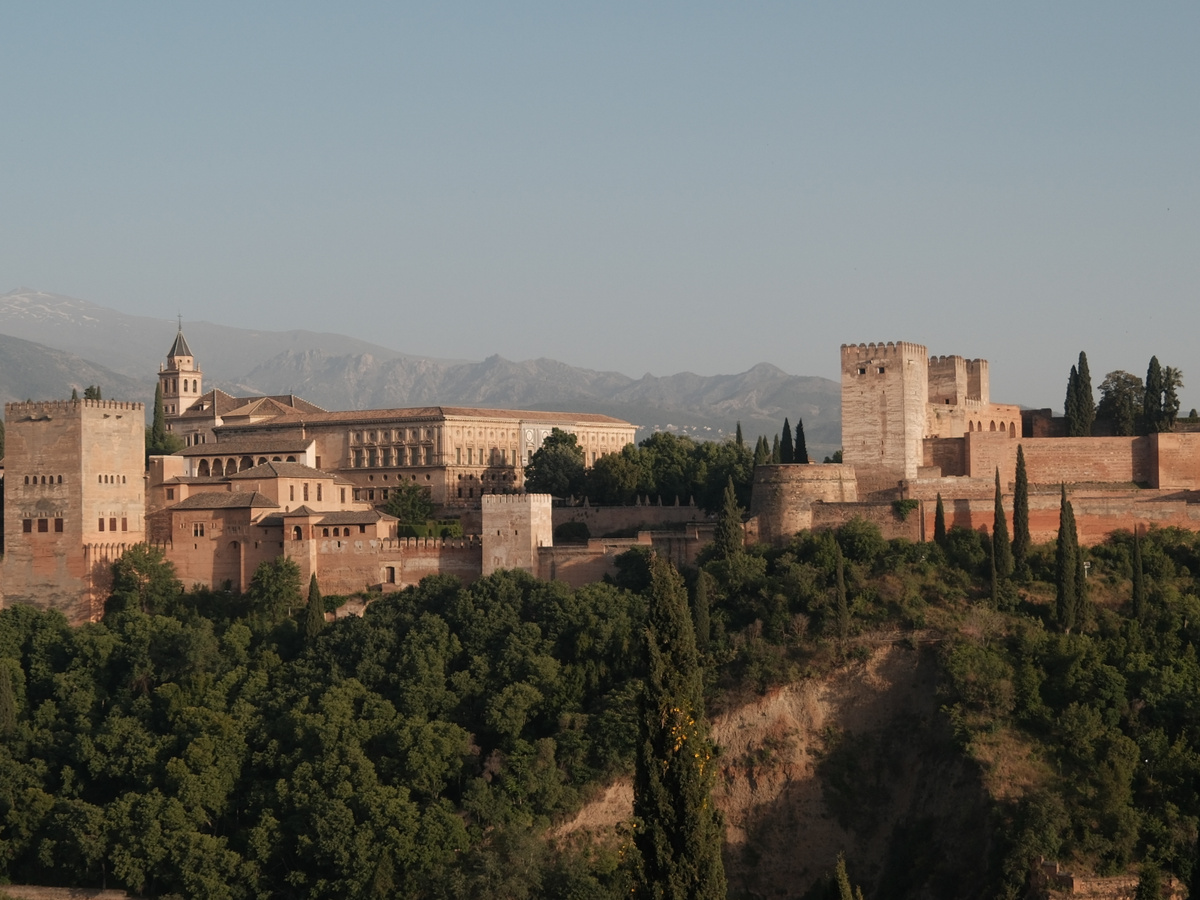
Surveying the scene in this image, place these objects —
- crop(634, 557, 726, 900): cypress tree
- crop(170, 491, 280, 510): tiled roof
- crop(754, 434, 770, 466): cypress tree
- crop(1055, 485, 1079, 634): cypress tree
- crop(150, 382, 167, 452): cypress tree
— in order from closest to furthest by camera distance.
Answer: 1. crop(634, 557, 726, 900): cypress tree
2. crop(1055, 485, 1079, 634): cypress tree
3. crop(170, 491, 280, 510): tiled roof
4. crop(754, 434, 770, 466): cypress tree
5. crop(150, 382, 167, 452): cypress tree

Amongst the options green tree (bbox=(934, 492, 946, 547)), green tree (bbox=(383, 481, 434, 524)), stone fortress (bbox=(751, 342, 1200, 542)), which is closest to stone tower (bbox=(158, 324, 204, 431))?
green tree (bbox=(383, 481, 434, 524))

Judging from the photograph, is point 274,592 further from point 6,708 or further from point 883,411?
point 883,411

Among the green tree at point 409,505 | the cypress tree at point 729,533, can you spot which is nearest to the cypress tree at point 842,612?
the cypress tree at point 729,533

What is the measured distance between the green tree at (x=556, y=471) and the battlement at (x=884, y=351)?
44.0 feet

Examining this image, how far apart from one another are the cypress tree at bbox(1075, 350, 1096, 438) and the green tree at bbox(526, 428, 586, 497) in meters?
17.6

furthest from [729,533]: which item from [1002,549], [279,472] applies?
[279,472]

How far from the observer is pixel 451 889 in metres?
43.2

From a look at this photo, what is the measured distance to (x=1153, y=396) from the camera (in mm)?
57812

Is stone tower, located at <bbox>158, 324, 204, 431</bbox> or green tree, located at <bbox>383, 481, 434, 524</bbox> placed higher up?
stone tower, located at <bbox>158, 324, 204, 431</bbox>

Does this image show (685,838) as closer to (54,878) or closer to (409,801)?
(409,801)

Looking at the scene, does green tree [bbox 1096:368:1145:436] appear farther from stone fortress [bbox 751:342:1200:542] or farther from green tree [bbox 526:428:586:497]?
green tree [bbox 526:428:586:497]

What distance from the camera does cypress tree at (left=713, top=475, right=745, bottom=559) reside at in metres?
52.9

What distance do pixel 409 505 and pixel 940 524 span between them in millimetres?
19864

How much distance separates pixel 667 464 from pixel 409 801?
2208 centimetres
